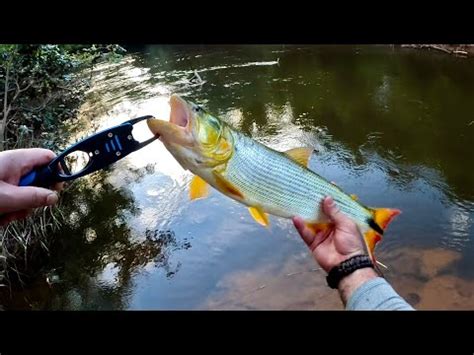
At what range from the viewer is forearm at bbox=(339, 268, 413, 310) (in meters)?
1.48

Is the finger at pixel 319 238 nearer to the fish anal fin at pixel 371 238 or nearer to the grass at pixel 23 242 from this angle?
the fish anal fin at pixel 371 238

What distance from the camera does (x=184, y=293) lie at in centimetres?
683

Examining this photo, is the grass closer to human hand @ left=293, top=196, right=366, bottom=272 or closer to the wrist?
human hand @ left=293, top=196, right=366, bottom=272

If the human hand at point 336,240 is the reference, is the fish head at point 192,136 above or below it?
above

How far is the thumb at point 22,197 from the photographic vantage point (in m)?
1.73

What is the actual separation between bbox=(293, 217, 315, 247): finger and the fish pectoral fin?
14 millimetres

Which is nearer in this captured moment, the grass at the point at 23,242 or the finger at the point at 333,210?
the finger at the point at 333,210

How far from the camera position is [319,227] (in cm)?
201

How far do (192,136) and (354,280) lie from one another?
0.74 m

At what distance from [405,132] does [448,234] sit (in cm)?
398

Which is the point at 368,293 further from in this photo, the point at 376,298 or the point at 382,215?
the point at 382,215

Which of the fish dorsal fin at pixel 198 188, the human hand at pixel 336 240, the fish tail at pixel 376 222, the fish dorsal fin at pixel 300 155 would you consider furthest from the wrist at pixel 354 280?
the fish dorsal fin at pixel 198 188

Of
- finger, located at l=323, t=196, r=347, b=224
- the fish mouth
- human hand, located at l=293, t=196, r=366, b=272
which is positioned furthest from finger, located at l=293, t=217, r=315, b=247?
the fish mouth

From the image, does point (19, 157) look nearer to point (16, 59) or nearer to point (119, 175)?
point (16, 59)
